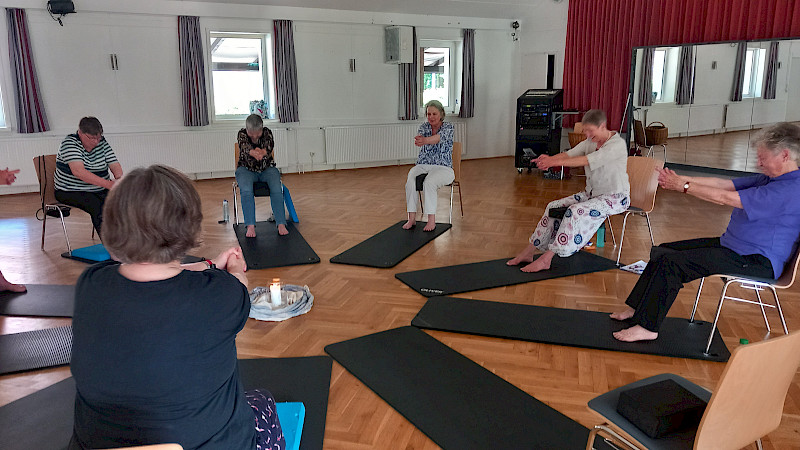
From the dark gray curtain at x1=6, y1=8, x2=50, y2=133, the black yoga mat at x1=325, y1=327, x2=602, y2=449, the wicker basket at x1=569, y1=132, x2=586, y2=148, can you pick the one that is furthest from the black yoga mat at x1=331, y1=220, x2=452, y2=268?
the dark gray curtain at x1=6, y1=8, x2=50, y2=133

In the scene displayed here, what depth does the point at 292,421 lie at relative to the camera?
2.31 m

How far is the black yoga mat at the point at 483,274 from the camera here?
3.96 metres

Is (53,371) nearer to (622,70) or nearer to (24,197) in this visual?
(24,197)

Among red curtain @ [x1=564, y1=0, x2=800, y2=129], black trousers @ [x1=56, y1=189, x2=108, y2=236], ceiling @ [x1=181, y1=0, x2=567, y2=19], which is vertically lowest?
black trousers @ [x1=56, y1=189, x2=108, y2=236]

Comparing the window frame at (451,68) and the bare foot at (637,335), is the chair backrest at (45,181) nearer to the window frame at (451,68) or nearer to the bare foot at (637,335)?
the bare foot at (637,335)

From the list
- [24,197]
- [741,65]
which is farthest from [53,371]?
[741,65]

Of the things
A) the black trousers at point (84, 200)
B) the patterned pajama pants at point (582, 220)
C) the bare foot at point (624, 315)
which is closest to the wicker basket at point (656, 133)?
the patterned pajama pants at point (582, 220)

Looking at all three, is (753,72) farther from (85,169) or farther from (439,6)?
(85,169)

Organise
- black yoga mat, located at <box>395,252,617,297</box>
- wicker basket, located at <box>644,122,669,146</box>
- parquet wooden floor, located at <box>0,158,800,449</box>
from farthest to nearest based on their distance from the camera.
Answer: wicker basket, located at <box>644,122,669,146</box> → black yoga mat, located at <box>395,252,617,297</box> → parquet wooden floor, located at <box>0,158,800,449</box>

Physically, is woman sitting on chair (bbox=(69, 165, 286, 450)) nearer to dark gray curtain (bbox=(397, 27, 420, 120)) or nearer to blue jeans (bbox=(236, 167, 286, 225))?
blue jeans (bbox=(236, 167, 286, 225))

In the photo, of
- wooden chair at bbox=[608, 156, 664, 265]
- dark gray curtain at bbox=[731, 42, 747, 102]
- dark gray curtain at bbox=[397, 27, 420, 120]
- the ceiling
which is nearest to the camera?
wooden chair at bbox=[608, 156, 664, 265]

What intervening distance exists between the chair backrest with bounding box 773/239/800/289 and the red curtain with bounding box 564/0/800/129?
181 inches

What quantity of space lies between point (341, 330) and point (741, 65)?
592 centimetres

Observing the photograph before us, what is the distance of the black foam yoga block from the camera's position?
1673mm
